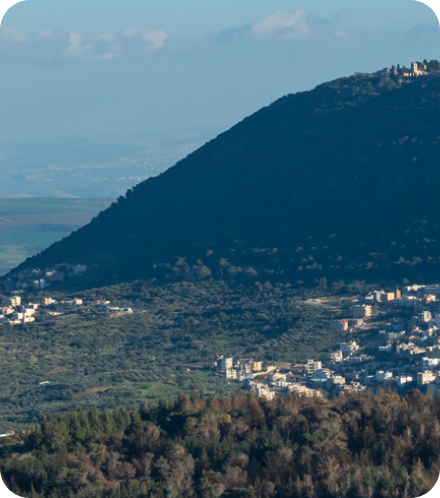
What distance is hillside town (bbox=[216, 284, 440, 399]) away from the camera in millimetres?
47719

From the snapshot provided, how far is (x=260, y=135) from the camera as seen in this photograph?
8744 centimetres

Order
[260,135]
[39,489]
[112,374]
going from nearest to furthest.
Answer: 1. [39,489]
2. [112,374]
3. [260,135]

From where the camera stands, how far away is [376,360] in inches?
2067

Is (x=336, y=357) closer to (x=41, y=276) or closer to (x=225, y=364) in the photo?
(x=225, y=364)

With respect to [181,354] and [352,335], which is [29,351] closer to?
[181,354]

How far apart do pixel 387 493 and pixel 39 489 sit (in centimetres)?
724

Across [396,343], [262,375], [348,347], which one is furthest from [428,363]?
[262,375]

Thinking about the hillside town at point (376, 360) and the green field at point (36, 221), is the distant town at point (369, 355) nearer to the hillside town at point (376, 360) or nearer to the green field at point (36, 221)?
the hillside town at point (376, 360)

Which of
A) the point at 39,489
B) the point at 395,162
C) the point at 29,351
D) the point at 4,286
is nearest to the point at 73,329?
the point at 29,351

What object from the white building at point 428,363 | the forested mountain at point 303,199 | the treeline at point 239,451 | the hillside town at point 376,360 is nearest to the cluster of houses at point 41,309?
the forested mountain at point 303,199

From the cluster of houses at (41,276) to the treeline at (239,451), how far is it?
48.3 m

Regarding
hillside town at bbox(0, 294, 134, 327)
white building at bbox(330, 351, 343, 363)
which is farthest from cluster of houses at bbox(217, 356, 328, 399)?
hillside town at bbox(0, 294, 134, 327)

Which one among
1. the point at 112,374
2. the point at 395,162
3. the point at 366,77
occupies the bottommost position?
the point at 112,374

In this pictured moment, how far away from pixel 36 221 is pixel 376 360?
12513 centimetres
